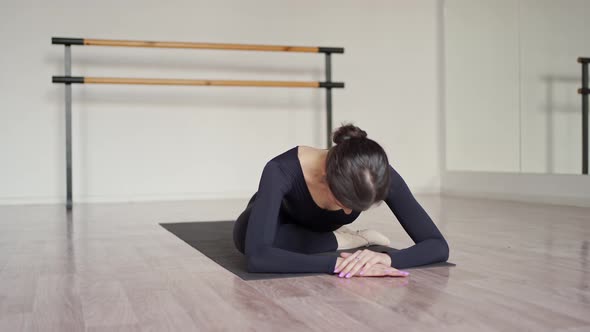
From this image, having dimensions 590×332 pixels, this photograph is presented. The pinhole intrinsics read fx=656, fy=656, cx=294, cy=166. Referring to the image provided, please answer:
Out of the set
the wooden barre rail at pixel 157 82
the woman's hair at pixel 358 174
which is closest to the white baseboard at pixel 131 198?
the wooden barre rail at pixel 157 82

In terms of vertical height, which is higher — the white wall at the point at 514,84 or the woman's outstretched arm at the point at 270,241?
the white wall at the point at 514,84

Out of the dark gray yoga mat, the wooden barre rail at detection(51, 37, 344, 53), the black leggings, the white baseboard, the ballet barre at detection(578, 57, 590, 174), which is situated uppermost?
the wooden barre rail at detection(51, 37, 344, 53)

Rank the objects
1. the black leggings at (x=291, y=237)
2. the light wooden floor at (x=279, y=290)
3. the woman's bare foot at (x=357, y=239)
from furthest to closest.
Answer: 1. the woman's bare foot at (x=357, y=239)
2. the black leggings at (x=291, y=237)
3. the light wooden floor at (x=279, y=290)

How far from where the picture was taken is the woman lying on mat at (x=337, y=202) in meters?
1.48

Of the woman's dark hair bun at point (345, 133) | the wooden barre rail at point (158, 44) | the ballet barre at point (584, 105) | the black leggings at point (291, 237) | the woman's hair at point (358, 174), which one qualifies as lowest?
the black leggings at point (291, 237)

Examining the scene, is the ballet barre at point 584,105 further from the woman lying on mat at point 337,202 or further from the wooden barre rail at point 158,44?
the woman lying on mat at point 337,202

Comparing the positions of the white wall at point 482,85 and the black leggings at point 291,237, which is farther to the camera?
the white wall at point 482,85

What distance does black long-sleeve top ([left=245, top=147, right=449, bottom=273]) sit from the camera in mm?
1654

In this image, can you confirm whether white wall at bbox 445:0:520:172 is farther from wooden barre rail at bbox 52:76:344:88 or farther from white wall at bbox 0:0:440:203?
wooden barre rail at bbox 52:76:344:88

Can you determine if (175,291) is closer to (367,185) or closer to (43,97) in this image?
(367,185)

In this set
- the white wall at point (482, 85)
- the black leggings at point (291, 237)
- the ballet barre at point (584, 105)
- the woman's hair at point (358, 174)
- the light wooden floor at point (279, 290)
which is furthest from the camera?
the white wall at point (482, 85)

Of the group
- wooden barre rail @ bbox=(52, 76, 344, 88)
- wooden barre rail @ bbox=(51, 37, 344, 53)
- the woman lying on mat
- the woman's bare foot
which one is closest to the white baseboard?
wooden barre rail @ bbox=(52, 76, 344, 88)

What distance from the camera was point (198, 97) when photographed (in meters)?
5.00

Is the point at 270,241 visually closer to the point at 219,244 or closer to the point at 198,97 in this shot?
the point at 219,244
